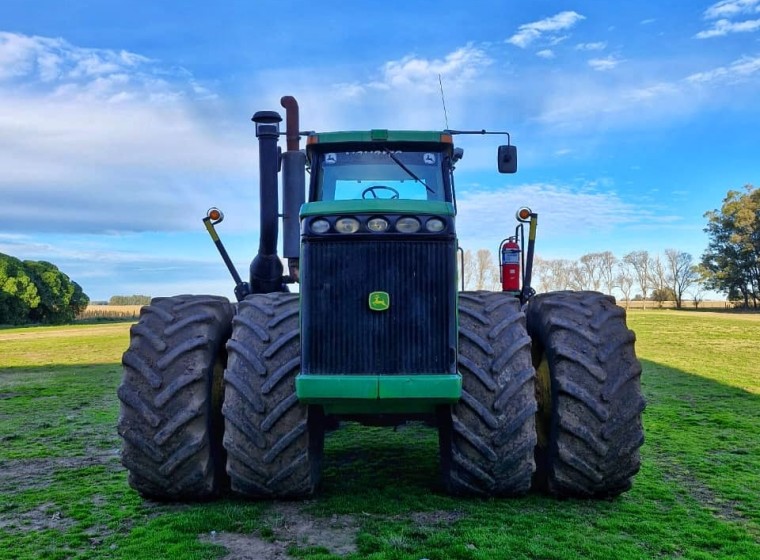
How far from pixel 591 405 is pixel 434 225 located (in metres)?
1.64

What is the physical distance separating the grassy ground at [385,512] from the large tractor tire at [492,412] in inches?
10.4

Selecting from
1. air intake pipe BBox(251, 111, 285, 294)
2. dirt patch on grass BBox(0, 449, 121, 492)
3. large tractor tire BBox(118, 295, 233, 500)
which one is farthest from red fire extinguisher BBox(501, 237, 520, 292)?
dirt patch on grass BBox(0, 449, 121, 492)

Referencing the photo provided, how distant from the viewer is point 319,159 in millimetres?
5945

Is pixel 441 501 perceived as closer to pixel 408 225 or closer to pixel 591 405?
pixel 591 405

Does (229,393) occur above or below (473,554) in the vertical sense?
above

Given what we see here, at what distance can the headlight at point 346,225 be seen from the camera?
14.8ft

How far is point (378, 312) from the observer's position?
4.47m

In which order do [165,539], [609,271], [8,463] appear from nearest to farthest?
1. [165,539]
2. [8,463]
3. [609,271]

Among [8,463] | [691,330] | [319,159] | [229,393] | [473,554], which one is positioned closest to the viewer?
[473,554]

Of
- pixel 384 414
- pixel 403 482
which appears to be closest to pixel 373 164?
pixel 384 414

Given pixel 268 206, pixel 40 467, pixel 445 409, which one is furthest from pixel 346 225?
pixel 40 467

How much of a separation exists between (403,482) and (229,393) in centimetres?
177

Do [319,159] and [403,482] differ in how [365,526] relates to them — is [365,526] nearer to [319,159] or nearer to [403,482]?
[403,482]

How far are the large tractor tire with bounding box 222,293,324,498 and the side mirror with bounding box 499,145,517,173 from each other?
2712 millimetres
